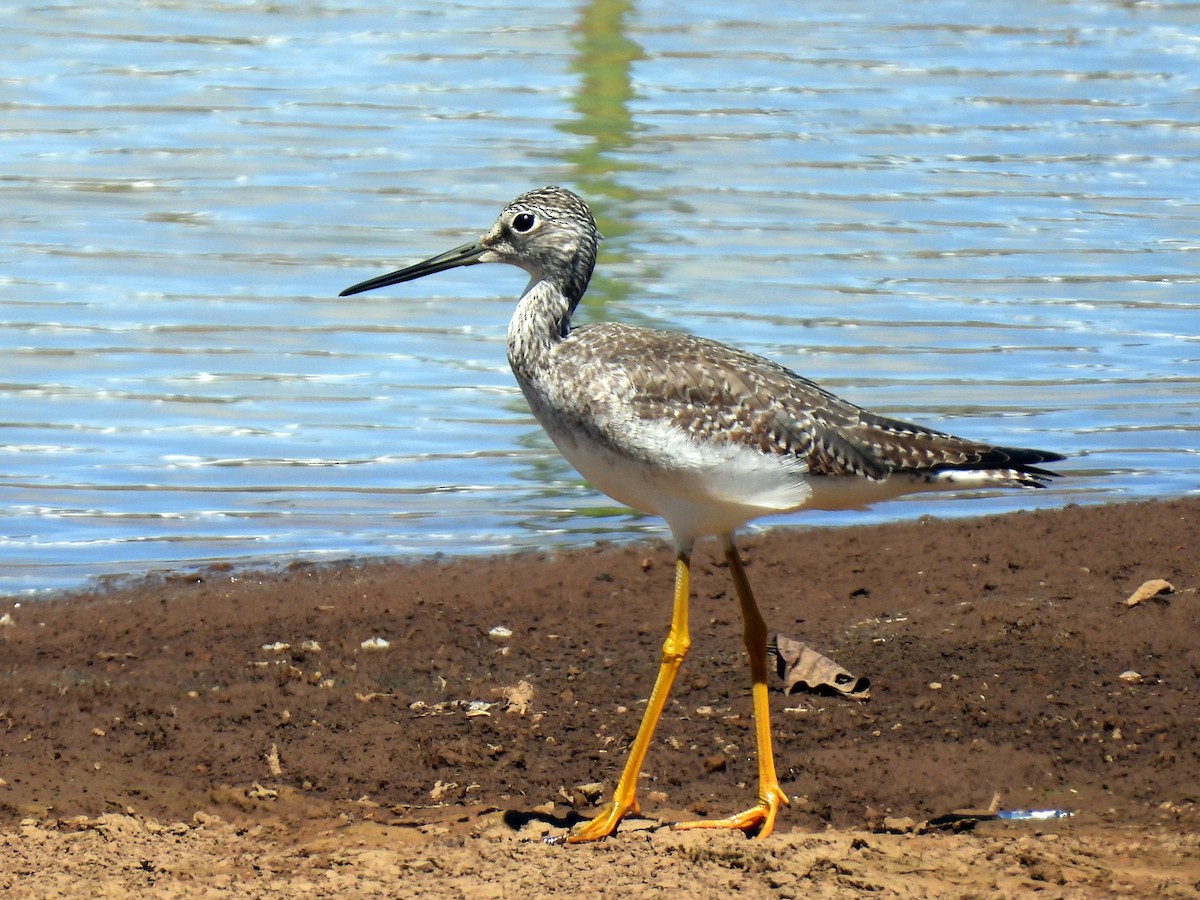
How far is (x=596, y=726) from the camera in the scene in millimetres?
6297

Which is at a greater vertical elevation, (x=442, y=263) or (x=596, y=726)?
(x=442, y=263)

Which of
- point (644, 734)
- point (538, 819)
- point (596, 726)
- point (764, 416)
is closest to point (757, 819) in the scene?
point (644, 734)

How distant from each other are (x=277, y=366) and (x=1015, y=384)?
13.6 feet

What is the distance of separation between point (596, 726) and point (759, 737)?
Result: 0.69m

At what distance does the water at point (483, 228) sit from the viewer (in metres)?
9.13

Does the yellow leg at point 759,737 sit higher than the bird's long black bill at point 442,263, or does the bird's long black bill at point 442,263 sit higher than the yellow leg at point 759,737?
→ the bird's long black bill at point 442,263

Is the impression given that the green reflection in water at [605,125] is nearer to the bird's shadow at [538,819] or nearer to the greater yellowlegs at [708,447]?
the greater yellowlegs at [708,447]

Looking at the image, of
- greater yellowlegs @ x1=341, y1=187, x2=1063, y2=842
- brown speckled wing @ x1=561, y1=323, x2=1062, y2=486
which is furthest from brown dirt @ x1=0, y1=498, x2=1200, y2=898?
brown speckled wing @ x1=561, y1=323, x2=1062, y2=486

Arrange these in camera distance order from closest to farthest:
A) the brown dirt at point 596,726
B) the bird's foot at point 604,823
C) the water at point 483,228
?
the brown dirt at point 596,726 < the bird's foot at point 604,823 < the water at point 483,228

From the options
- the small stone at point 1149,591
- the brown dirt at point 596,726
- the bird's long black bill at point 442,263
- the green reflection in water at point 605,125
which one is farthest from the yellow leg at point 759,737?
the green reflection in water at point 605,125

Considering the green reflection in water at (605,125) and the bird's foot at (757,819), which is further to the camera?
the green reflection in water at (605,125)

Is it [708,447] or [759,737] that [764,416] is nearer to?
[708,447]

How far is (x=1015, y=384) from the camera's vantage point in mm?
10359

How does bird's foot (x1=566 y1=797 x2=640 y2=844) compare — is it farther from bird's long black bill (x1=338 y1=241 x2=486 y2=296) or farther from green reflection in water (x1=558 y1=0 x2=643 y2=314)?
green reflection in water (x1=558 y1=0 x2=643 y2=314)
